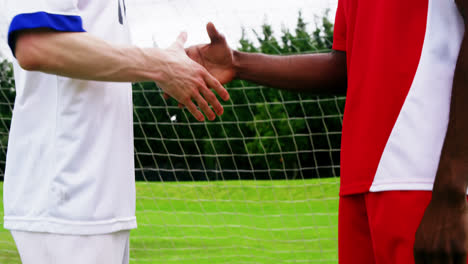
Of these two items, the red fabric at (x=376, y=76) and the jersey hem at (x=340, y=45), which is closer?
the red fabric at (x=376, y=76)

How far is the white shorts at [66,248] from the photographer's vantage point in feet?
4.37

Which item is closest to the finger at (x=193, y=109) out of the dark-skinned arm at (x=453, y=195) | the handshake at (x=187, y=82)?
the handshake at (x=187, y=82)

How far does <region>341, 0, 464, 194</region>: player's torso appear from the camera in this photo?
1.13 meters

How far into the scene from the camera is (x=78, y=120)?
134 centimetres

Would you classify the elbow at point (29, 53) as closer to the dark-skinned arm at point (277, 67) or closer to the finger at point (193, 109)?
the finger at point (193, 109)

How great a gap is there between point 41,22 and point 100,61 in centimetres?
16

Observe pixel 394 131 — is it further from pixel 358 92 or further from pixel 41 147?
pixel 41 147

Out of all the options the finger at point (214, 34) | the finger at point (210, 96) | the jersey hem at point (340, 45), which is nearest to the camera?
the finger at point (210, 96)

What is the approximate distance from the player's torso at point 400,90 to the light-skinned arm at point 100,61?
0.44 meters

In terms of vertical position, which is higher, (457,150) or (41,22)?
(41,22)

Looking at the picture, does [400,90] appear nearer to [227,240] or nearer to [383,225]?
[383,225]

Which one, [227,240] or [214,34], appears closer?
[214,34]

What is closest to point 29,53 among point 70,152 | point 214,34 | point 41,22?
point 41,22

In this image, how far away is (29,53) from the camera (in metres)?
1.23
